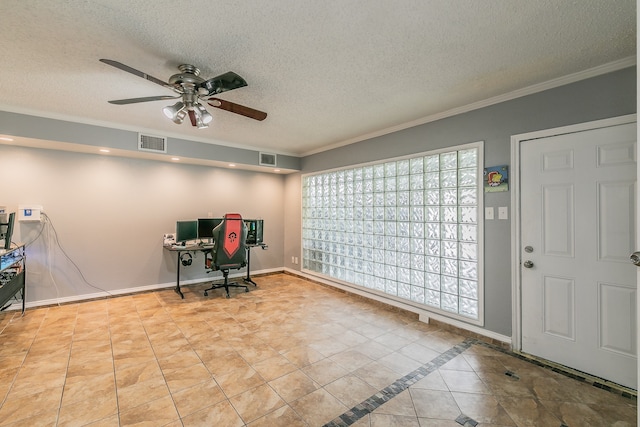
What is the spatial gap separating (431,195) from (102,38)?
329 cm

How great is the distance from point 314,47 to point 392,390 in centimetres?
256

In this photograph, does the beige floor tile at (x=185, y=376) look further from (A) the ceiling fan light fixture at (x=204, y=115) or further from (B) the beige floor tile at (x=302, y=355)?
(A) the ceiling fan light fixture at (x=204, y=115)

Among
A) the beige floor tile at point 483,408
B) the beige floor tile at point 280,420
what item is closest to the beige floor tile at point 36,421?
the beige floor tile at point 280,420

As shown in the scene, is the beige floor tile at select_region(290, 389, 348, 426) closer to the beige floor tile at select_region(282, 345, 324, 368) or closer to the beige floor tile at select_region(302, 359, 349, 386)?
the beige floor tile at select_region(302, 359, 349, 386)

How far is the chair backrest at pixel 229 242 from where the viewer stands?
4.16 meters

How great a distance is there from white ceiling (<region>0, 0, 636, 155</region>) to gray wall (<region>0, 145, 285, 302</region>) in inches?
39.4

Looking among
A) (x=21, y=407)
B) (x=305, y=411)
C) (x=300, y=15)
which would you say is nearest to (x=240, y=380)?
(x=305, y=411)

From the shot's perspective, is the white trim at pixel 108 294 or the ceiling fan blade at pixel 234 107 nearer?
the ceiling fan blade at pixel 234 107

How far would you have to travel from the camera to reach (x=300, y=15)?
1656mm

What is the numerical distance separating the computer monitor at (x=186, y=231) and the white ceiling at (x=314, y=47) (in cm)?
195

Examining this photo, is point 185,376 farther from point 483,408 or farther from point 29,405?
point 483,408

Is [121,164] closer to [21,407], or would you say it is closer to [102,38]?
[102,38]

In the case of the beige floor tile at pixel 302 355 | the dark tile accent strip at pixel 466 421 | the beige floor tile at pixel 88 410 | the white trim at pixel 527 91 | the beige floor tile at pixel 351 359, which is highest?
the white trim at pixel 527 91

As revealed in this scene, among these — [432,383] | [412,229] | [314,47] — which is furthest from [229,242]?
[432,383]
